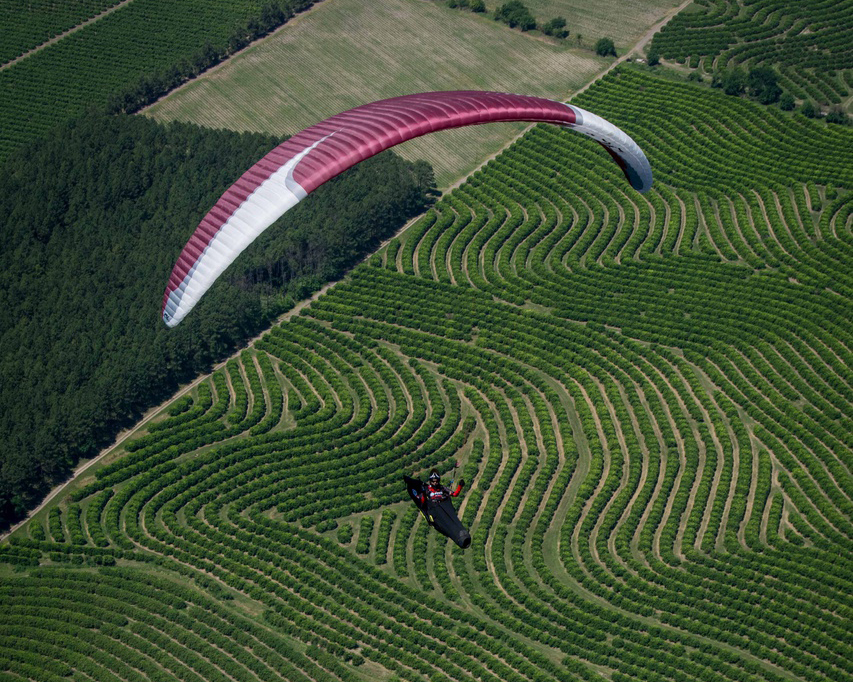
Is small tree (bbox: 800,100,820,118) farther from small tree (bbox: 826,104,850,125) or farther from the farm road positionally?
the farm road

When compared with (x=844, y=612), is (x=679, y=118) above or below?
above

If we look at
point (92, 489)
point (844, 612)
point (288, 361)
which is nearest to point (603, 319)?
point (288, 361)

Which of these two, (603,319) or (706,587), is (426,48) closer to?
(603,319)

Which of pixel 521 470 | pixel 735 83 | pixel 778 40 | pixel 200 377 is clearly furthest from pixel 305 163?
pixel 778 40

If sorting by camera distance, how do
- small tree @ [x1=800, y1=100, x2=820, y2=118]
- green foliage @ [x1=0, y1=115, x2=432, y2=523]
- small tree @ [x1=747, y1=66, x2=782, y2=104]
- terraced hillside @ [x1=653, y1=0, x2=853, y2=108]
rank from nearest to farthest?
green foliage @ [x1=0, y1=115, x2=432, y2=523], small tree @ [x1=800, y1=100, x2=820, y2=118], small tree @ [x1=747, y1=66, x2=782, y2=104], terraced hillside @ [x1=653, y1=0, x2=853, y2=108]

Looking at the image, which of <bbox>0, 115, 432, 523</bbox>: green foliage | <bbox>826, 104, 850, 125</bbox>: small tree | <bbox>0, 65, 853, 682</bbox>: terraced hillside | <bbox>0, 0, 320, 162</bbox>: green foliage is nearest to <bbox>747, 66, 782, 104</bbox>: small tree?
<bbox>826, 104, 850, 125</bbox>: small tree

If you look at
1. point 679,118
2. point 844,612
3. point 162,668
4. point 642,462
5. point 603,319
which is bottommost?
point 162,668
